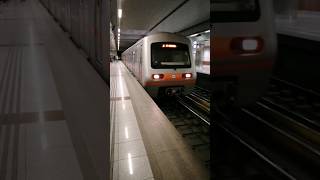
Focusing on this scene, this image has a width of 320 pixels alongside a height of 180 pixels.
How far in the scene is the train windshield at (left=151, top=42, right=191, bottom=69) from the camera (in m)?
4.74

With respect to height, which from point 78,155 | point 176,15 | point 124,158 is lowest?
point 124,158

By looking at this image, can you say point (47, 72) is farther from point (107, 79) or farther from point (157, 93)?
point (157, 93)

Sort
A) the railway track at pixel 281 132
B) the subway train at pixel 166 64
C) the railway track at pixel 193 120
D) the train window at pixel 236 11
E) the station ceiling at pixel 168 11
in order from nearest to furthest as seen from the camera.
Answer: the train window at pixel 236 11 < the railway track at pixel 281 132 < the railway track at pixel 193 120 < the station ceiling at pixel 168 11 < the subway train at pixel 166 64

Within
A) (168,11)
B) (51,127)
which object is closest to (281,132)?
(51,127)

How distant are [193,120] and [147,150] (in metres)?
2.13

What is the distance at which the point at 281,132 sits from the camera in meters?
2.67

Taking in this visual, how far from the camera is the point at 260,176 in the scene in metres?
2.05

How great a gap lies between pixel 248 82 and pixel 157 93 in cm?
296

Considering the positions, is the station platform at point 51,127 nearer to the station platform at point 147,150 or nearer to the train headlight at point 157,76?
the station platform at point 147,150

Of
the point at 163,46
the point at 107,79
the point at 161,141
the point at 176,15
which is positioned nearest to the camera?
the point at 107,79

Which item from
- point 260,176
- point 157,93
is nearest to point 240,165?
point 260,176

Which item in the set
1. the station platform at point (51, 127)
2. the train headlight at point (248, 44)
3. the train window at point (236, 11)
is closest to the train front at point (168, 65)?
the station platform at point (51, 127)

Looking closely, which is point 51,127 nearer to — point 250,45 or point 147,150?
point 147,150

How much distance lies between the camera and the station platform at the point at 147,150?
1.62 metres
